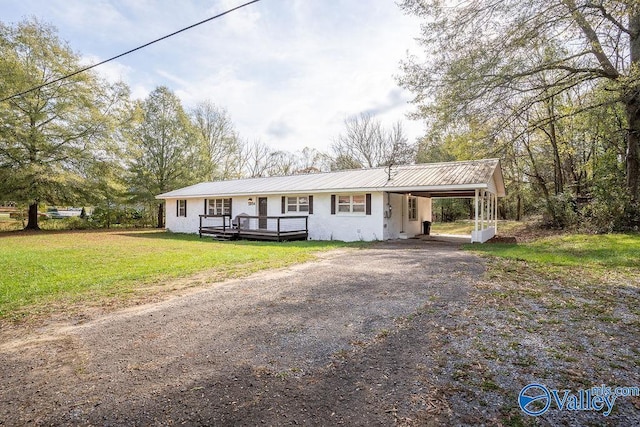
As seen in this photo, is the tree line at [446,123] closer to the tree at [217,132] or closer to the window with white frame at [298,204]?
the tree at [217,132]

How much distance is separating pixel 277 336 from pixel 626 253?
31.9ft

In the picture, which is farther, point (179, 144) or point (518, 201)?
point (518, 201)

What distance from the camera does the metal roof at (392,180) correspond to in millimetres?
12695

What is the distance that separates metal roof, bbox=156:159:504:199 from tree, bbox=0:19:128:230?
26.4 feet

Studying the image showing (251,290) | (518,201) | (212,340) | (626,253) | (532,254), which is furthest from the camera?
(518,201)

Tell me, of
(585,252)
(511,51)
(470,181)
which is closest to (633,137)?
(470,181)

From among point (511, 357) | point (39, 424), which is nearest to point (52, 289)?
point (39, 424)

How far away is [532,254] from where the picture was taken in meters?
9.31

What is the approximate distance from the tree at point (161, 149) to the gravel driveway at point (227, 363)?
2362 centimetres

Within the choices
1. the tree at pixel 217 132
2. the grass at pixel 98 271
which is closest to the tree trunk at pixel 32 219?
the tree at pixel 217 132

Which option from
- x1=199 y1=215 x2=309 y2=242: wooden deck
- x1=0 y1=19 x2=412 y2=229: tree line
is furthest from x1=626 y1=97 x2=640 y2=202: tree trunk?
x1=199 y1=215 x2=309 y2=242: wooden deck

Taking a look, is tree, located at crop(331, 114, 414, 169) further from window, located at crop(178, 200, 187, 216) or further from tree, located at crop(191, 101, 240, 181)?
window, located at crop(178, 200, 187, 216)

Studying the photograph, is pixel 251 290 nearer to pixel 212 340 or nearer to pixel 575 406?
pixel 212 340

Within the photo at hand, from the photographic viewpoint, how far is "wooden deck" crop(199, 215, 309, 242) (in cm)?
1487
